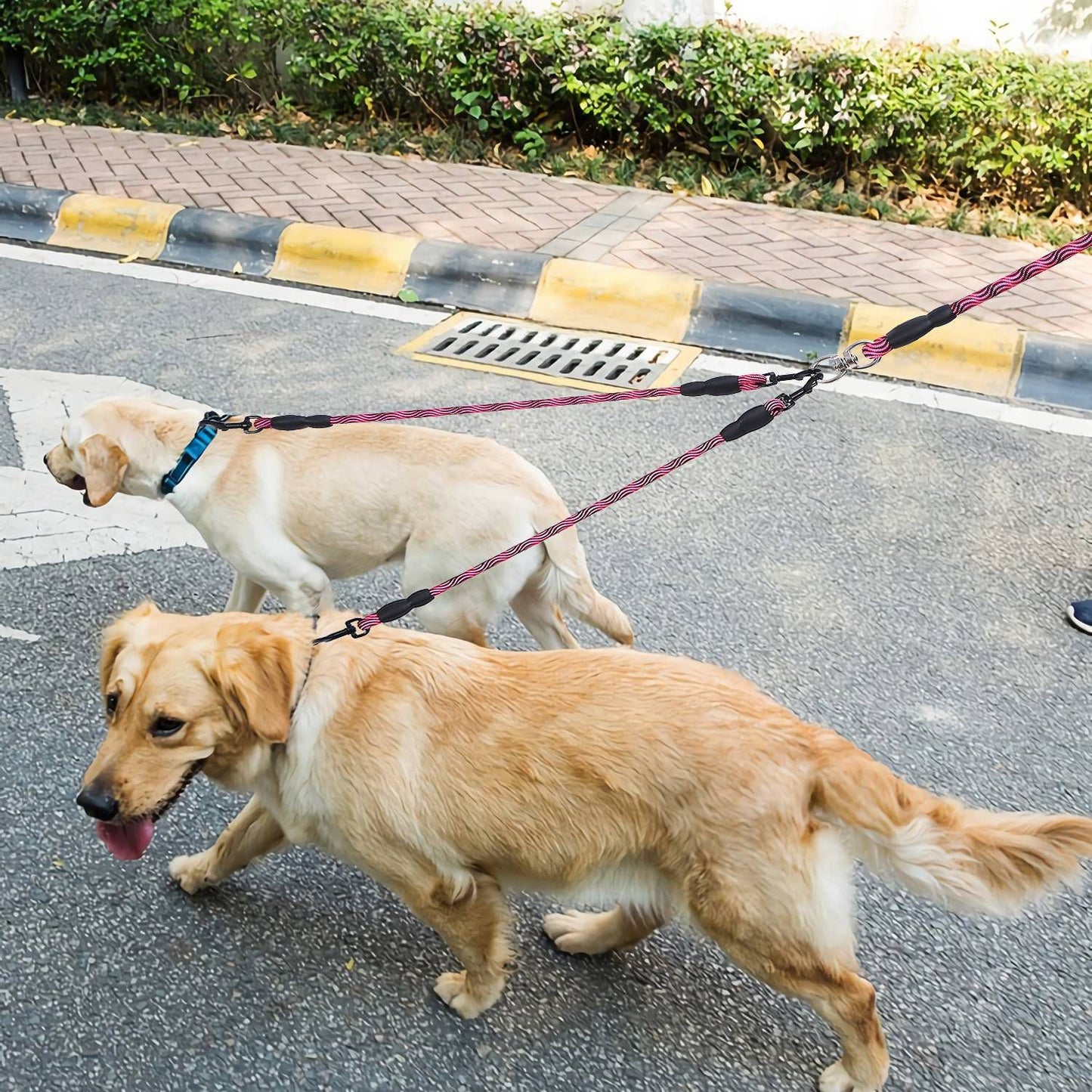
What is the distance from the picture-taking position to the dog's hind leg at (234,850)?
2547 mm

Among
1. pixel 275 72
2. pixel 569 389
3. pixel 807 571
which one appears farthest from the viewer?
pixel 275 72

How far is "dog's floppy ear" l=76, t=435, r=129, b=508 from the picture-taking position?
3.24 meters

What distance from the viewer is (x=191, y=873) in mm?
2664

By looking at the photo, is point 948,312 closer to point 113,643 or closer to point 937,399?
point 113,643

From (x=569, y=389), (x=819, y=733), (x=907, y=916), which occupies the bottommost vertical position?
(x=907, y=916)

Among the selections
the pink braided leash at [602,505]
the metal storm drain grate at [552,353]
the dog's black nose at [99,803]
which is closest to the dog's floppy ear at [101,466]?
the pink braided leash at [602,505]

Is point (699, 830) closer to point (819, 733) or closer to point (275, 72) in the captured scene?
point (819, 733)

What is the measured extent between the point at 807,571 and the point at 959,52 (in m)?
4.91

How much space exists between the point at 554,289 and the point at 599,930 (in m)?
3.94

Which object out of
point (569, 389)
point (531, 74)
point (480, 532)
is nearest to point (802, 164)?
point (531, 74)

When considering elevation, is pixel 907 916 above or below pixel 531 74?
below

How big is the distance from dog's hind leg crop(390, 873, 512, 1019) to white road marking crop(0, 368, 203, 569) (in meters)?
2.10

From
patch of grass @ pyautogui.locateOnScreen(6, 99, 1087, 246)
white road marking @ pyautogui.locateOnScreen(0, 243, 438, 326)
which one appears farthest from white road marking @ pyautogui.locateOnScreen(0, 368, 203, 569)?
patch of grass @ pyautogui.locateOnScreen(6, 99, 1087, 246)

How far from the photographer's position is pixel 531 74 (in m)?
7.57
